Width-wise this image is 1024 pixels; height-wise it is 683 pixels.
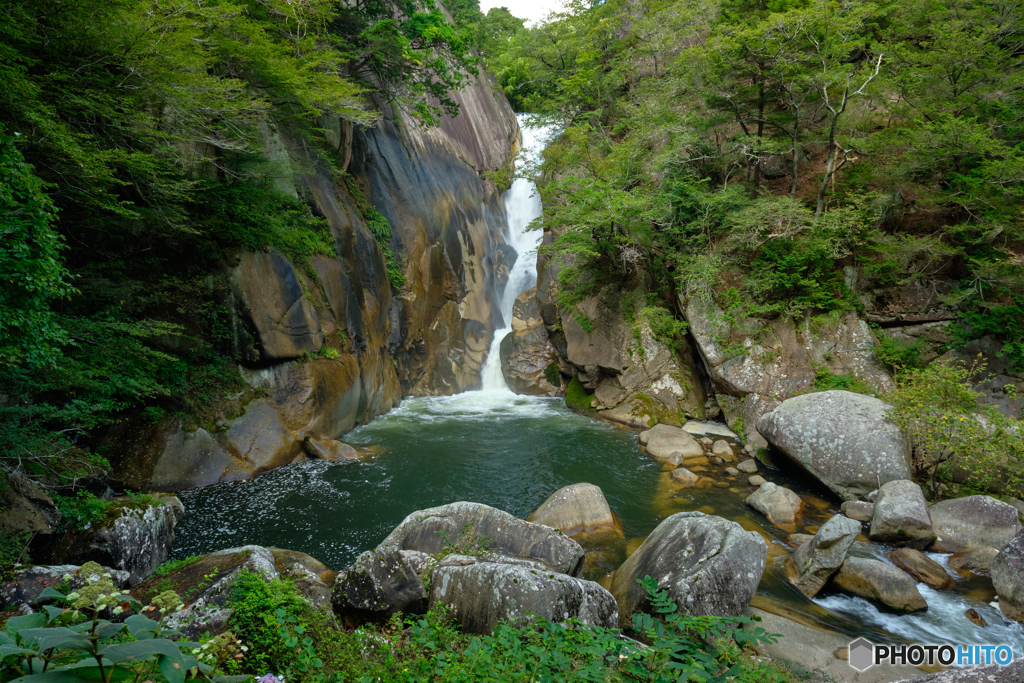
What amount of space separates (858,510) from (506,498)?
5.87 meters

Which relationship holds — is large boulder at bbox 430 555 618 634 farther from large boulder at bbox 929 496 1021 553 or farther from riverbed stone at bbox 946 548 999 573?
large boulder at bbox 929 496 1021 553

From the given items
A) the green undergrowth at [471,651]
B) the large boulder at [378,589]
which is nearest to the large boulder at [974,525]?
the green undergrowth at [471,651]

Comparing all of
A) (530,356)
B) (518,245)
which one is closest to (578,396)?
(530,356)

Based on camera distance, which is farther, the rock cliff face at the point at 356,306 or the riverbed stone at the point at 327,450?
the riverbed stone at the point at 327,450

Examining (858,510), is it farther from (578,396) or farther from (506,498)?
(578,396)

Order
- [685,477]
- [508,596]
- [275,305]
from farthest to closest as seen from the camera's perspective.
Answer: [275,305]
[685,477]
[508,596]

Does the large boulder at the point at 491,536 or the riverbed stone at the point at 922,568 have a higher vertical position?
the large boulder at the point at 491,536

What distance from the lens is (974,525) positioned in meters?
6.27

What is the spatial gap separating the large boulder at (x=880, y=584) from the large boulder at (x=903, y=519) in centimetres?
110

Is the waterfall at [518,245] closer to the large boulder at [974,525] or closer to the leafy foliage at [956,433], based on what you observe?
the leafy foliage at [956,433]

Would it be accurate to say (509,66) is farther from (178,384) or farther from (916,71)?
(178,384)

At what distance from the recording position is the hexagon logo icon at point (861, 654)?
4309 millimetres

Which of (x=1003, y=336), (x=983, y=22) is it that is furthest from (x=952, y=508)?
(x=983, y=22)

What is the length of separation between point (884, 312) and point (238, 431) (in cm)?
1562
